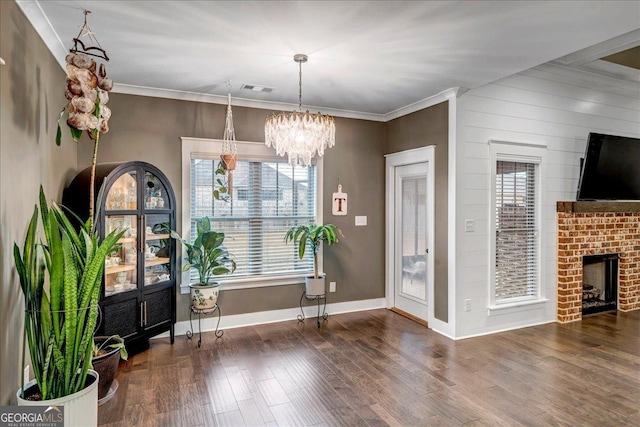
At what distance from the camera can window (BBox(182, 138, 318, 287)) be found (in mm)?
4258

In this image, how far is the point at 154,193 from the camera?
3.64 metres

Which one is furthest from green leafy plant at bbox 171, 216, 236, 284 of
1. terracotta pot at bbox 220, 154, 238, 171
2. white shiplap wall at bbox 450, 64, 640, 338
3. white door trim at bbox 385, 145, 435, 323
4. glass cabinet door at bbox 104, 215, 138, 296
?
white shiplap wall at bbox 450, 64, 640, 338

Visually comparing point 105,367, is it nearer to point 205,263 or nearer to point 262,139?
point 205,263

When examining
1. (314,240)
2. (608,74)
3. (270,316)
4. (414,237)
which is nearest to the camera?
(314,240)

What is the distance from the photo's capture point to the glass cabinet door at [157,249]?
3.58 meters

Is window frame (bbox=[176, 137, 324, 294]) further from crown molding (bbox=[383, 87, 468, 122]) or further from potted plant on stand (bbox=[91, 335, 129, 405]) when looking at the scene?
potted plant on stand (bbox=[91, 335, 129, 405])

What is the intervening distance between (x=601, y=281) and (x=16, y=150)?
6416 mm

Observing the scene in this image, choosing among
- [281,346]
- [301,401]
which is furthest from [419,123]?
[301,401]

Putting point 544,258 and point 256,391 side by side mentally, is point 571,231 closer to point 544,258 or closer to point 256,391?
point 544,258

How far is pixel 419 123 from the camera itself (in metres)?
4.52

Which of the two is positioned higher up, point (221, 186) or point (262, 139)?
point (262, 139)

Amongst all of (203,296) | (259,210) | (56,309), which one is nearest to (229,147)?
(259,210)

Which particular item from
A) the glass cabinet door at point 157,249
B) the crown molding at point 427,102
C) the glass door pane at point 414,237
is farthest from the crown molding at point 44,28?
the glass door pane at point 414,237

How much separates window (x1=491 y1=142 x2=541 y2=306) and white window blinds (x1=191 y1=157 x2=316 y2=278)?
217cm
